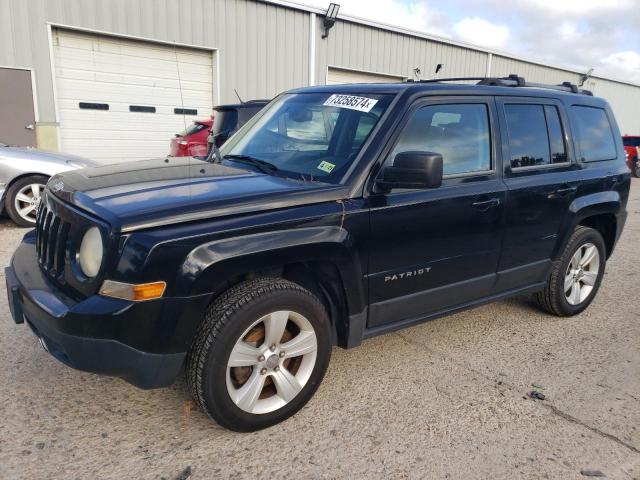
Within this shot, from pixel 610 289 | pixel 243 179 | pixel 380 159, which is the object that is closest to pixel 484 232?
pixel 380 159

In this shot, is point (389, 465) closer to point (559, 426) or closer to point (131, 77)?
point (559, 426)

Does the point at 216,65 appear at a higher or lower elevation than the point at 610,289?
higher

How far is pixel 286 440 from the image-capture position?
8.82 ft

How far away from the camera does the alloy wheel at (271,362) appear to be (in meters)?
2.63

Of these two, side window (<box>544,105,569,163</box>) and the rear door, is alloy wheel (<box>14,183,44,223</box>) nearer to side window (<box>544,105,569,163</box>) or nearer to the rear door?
the rear door

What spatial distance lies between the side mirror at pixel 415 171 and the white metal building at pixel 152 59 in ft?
24.5

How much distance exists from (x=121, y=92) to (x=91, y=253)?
11023mm

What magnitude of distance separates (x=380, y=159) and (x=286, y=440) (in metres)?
1.61

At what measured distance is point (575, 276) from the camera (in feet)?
14.8

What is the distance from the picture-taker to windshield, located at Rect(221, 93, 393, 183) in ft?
10.1

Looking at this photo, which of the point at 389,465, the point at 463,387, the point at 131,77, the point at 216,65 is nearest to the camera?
the point at 389,465

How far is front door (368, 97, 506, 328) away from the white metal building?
7.09m

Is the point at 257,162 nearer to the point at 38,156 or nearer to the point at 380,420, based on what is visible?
the point at 380,420

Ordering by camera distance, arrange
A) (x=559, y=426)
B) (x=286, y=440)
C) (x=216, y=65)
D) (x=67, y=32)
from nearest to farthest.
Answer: (x=286, y=440) → (x=559, y=426) → (x=67, y=32) → (x=216, y=65)
